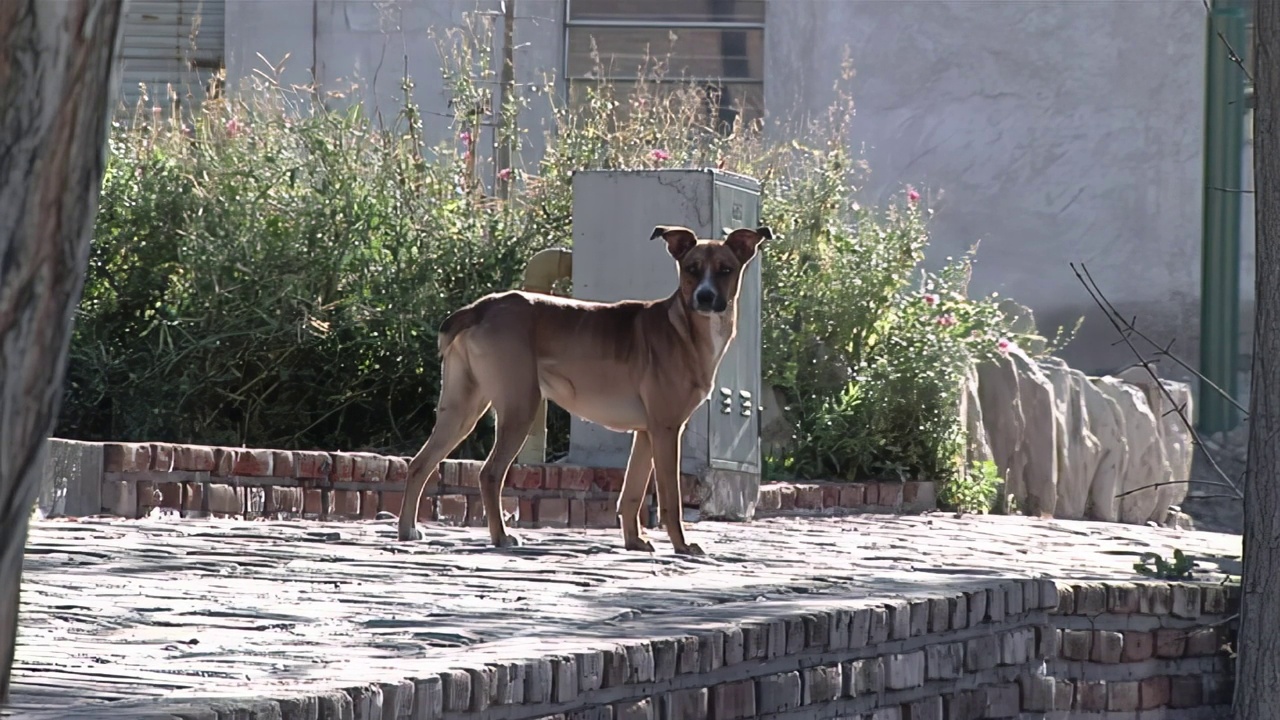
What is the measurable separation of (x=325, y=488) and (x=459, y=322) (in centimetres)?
140

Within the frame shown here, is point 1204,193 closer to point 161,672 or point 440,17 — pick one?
point 440,17

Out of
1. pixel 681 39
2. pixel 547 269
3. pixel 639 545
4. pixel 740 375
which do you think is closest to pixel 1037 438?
pixel 740 375

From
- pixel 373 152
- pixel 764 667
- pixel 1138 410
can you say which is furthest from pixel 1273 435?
pixel 1138 410

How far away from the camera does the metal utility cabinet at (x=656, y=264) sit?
9.69 meters

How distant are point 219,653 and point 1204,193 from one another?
15.6 meters

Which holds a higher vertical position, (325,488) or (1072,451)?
(1072,451)

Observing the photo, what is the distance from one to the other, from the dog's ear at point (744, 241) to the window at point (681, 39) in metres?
10.6

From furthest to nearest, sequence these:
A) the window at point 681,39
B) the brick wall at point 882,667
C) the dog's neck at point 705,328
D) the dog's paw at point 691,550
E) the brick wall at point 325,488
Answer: the window at point 681,39, the brick wall at point 325,488, the dog's neck at point 705,328, the dog's paw at point 691,550, the brick wall at point 882,667

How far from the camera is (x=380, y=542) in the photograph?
731 centimetres

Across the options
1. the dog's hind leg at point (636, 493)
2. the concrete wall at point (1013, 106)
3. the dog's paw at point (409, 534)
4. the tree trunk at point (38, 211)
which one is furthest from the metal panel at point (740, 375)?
the concrete wall at point (1013, 106)

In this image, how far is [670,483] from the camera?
763cm

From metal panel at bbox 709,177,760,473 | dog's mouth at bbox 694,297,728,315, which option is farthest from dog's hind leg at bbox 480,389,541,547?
metal panel at bbox 709,177,760,473

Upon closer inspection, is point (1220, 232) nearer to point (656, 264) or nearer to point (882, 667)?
point (656, 264)

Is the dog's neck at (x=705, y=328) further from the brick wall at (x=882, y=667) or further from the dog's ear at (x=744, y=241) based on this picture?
the brick wall at (x=882, y=667)
